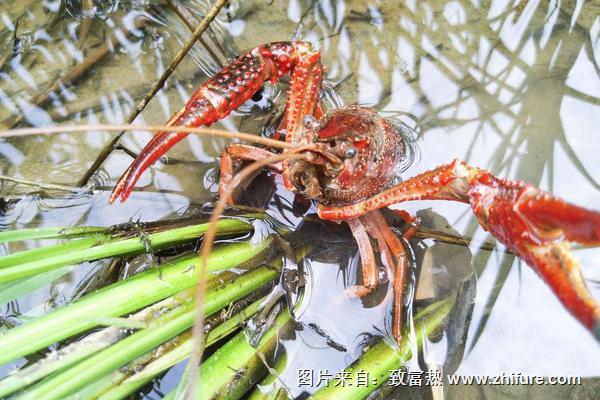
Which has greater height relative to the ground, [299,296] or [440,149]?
[440,149]

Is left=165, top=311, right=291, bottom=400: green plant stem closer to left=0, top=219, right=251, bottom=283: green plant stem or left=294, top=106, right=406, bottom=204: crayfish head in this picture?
left=0, top=219, right=251, bottom=283: green plant stem

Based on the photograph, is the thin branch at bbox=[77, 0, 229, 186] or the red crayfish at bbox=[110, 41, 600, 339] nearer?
the red crayfish at bbox=[110, 41, 600, 339]

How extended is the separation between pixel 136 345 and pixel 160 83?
1.42 metres

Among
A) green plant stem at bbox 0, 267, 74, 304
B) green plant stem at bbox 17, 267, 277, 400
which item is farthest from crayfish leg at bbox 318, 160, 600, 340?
green plant stem at bbox 0, 267, 74, 304

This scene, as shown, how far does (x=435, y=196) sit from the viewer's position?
2.34m

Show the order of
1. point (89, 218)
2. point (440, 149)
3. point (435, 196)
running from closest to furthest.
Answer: point (435, 196) → point (89, 218) → point (440, 149)

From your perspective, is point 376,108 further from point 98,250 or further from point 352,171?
point 98,250

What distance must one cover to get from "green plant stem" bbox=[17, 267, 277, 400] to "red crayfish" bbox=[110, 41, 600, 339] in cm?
65

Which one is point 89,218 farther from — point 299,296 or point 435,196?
point 435,196

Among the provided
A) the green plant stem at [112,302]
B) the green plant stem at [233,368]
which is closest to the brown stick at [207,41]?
the green plant stem at [112,302]

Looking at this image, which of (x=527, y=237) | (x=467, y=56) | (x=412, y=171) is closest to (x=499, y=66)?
(x=467, y=56)

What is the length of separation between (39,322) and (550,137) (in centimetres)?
294

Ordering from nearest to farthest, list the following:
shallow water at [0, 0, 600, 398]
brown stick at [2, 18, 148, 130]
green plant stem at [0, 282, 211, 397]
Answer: green plant stem at [0, 282, 211, 397] < shallow water at [0, 0, 600, 398] < brown stick at [2, 18, 148, 130]

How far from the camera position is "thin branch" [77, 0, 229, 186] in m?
2.49
